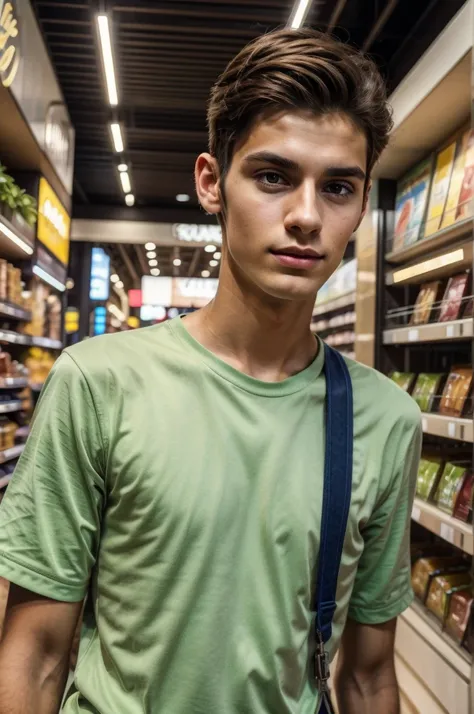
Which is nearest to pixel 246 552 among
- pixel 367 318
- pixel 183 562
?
pixel 183 562

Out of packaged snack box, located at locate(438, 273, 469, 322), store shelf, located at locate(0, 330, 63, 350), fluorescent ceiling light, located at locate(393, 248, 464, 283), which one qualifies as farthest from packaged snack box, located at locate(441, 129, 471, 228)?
store shelf, located at locate(0, 330, 63, 350)

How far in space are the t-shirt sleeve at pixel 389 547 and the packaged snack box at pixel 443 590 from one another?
1909mm

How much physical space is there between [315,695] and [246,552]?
0.95 feet

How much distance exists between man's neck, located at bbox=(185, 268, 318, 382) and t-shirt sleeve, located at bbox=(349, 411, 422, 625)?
0.83 ft

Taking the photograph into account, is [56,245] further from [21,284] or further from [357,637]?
[357,637]

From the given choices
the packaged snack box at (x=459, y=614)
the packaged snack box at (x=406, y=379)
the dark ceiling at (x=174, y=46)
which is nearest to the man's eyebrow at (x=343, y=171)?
the packaged snack box at (x=459, y=614)

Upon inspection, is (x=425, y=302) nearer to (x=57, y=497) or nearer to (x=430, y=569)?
(x=430, y=569)

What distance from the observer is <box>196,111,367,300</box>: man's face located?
105 centimetres

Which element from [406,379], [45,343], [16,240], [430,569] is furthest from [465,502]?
[45,343]

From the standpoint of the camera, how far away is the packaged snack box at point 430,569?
3236 millimetres

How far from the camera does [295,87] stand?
3.49ft

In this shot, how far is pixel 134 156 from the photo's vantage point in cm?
844

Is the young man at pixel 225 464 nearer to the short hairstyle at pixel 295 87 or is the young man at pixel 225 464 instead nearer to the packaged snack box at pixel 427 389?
the short hairstyle at pixel 295 87

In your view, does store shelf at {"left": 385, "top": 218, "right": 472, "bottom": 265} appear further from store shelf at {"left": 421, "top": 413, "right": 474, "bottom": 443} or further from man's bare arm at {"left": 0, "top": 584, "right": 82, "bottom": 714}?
man's bare arm at {"left": 0, "top": 584, "right": 82, "bottom": 714}
